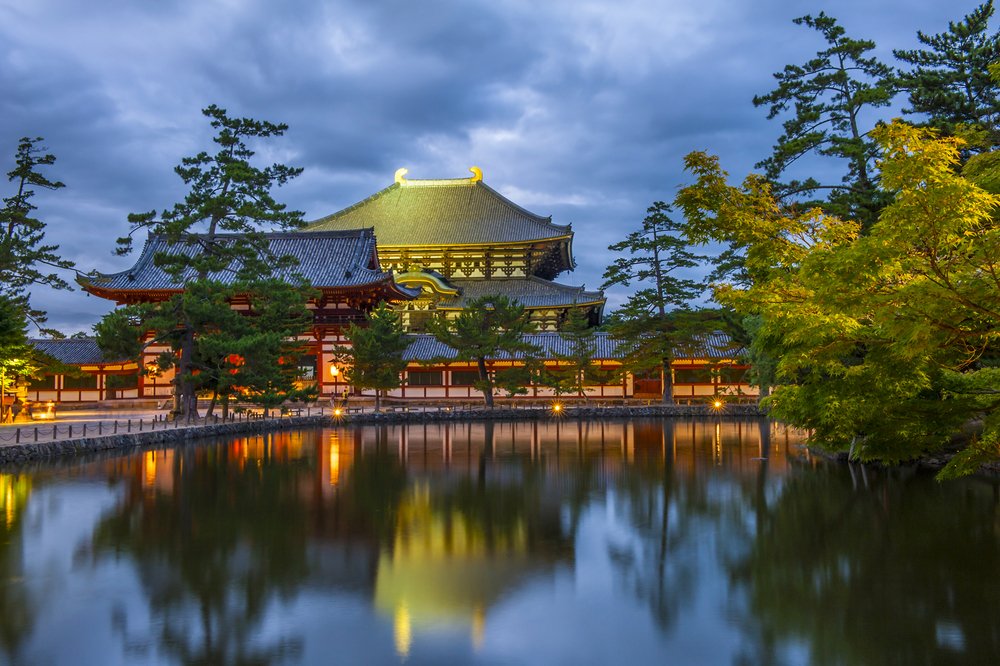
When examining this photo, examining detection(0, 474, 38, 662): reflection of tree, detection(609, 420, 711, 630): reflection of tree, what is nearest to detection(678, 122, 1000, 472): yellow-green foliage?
detection(609, 420, 711, 630): reflection of tree

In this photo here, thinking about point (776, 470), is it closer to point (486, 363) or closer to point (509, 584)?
point (509, 584)

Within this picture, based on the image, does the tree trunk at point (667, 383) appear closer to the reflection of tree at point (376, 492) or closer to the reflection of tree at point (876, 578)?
the reflection of tree at point (376, 492)

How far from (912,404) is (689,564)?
6.05 meters

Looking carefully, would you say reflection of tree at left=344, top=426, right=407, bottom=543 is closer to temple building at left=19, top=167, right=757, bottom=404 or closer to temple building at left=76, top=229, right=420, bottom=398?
temple building at left=19, top=167, right=757, bottom=404

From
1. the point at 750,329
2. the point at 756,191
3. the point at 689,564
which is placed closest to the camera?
the point at 689,564

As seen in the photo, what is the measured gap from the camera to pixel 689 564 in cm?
1102

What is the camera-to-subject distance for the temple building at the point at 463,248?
5381 centimetres

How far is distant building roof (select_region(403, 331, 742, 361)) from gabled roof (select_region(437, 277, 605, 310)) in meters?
3.71

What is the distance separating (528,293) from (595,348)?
11.3 m

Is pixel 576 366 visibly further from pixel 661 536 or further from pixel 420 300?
pixel 661 536

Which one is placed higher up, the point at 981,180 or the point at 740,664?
the point at 981,180

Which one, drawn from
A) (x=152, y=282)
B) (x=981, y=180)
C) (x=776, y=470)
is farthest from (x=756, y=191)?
(x=152, y=282)

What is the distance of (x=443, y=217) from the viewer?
2389 inches

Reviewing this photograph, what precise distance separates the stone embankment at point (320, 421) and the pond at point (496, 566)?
2.56 metres
